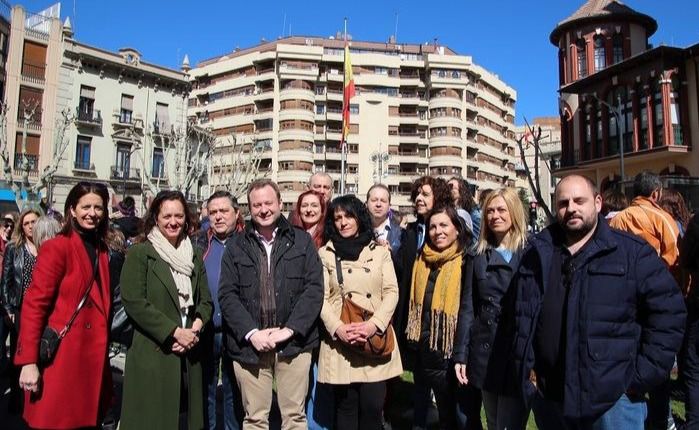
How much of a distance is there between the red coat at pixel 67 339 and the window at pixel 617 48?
107ft

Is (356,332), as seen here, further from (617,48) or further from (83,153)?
(83,153)

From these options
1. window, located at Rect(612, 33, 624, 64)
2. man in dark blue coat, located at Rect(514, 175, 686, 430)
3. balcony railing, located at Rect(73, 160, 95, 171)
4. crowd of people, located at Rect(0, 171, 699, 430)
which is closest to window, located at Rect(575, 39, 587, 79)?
window, located at Rect(612, 33, 624, 64)

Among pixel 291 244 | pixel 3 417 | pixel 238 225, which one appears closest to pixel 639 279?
pixel 291 244

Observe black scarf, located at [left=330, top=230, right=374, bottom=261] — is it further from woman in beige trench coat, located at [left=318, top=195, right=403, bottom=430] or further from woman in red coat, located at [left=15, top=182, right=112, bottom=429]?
woman in red coat, located at [left=15, top=182, right=112, bottom=429]

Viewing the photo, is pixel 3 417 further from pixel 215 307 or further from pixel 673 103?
pixel 673 103

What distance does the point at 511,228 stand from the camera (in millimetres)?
3689

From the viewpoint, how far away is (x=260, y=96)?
5694 centimetres

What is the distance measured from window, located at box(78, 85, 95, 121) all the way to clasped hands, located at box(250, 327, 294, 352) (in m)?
35.5

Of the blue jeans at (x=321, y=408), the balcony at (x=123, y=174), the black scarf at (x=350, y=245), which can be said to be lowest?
the blue jeans at (x=321, y=408)

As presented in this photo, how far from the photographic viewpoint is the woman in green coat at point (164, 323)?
11.0 feet

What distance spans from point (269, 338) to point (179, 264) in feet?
2.85

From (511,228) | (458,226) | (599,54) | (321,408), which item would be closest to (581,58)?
(599,54)

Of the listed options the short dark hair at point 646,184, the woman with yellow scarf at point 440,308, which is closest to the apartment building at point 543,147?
the short dark hair at point 646,184

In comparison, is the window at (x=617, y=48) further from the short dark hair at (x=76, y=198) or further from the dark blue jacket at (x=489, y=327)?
the short dark hair at (x=76, y=198)
